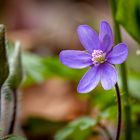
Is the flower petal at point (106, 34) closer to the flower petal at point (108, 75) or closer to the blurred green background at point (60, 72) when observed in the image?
the flower petal at point (108, 75)

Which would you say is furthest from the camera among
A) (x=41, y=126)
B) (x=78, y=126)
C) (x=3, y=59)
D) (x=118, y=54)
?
(x=41, y=126)

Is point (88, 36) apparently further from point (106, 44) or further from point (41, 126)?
point (41, 126)

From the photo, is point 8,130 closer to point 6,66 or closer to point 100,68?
point 6,66

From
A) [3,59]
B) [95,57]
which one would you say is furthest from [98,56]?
[3,59]

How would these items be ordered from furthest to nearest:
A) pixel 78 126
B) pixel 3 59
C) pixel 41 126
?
1. pixel 41 126
2. pixel 78 126
3. pixel 3 59

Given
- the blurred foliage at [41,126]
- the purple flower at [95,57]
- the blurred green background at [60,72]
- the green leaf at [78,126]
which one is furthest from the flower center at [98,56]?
the blurred foliage at [41,126]

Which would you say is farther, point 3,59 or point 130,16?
point 130,16
